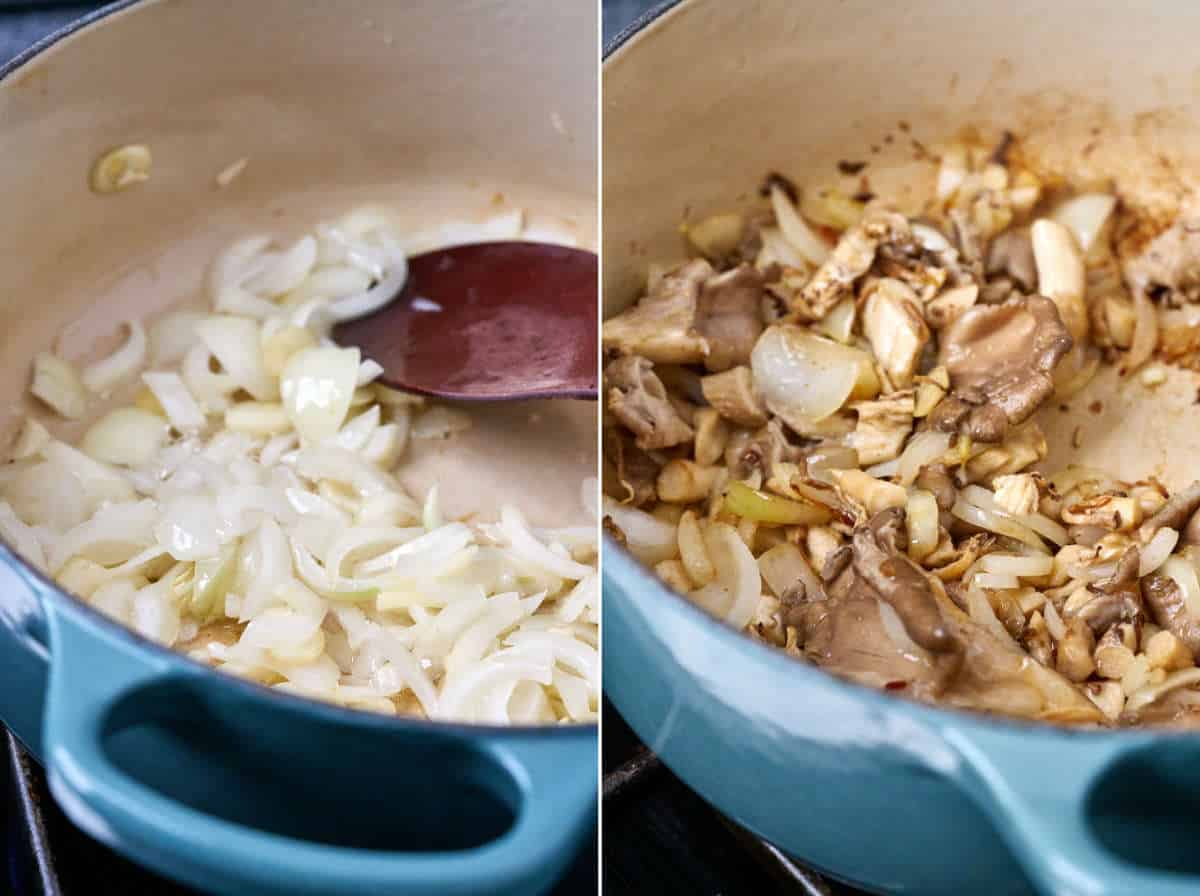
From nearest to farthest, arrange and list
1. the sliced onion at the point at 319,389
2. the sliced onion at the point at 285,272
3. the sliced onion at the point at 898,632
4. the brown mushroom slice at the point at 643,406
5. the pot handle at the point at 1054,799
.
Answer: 1. the pot handle at the point at 1054,799
2. the sliced onion at the point at 898,632
3. the brown mushroom slice at the point at 643,406
4. the sliced onion at the point at 319,389
5. the sliced onion at the point at 285,272

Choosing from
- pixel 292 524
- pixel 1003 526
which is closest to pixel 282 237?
pixel 292 524

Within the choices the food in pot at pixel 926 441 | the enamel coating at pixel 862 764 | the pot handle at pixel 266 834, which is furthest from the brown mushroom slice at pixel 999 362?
the pot handle at pixel 266 834

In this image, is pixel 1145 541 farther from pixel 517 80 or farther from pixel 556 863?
pixel 517 80

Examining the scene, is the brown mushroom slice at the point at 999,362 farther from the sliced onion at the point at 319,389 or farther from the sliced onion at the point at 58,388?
the sliced onion at the point at 58,388

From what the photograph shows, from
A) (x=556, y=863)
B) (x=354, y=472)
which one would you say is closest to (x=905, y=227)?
(x=354, y=472)

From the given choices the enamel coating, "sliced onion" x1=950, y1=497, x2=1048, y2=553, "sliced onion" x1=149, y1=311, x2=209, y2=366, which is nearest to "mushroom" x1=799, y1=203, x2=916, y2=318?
"sliced onion" x1=950, y1=497, x2=1048, y2=553

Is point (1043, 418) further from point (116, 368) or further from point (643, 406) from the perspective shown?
point (116, 368)

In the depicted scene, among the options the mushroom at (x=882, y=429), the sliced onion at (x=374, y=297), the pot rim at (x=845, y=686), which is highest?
the pot rim at (x=845, y=686)

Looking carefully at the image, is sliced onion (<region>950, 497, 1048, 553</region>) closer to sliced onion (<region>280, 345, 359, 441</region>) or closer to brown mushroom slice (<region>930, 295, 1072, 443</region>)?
brown mushroom slice (<region>930, 295, 1072, 443</region>)
